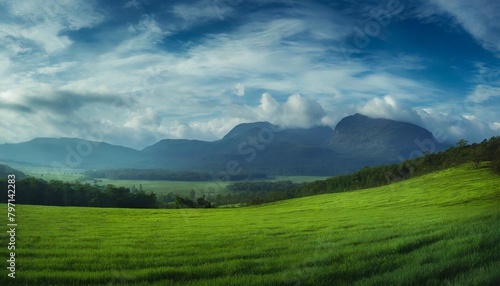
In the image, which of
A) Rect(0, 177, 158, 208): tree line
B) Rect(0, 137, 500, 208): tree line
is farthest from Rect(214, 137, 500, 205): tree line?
Rect(0, 177, 158, 208): tree line

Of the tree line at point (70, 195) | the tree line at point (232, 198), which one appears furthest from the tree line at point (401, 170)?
the tree line at point (70, 195)

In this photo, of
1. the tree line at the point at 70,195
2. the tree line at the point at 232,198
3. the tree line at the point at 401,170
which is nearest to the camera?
the tree line at the point at 70,195

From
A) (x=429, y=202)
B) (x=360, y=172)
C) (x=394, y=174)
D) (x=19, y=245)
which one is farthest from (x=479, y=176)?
(x=360, y=172)

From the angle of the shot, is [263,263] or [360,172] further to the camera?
[360,172]

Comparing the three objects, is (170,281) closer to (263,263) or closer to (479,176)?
(263,263)

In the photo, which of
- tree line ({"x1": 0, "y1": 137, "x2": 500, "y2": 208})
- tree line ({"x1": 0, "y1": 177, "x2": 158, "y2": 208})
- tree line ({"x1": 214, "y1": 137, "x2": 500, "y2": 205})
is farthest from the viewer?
tree line ({"x1": 214, "y1": 137, "x2": 500, "y2": 205})

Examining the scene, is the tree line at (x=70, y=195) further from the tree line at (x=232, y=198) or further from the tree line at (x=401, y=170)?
the tree line at (x=401, y=170)

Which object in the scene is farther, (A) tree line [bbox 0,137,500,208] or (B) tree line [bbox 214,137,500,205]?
(B) tree line [bbox 214,137,500,205]

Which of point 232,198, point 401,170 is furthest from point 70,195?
point 401,170

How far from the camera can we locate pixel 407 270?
10.7 meters

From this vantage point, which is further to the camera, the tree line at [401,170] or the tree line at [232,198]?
the tree line at [401,170]

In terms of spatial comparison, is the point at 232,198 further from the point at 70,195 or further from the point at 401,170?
the point at 70,195

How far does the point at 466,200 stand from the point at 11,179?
56185 millimetres

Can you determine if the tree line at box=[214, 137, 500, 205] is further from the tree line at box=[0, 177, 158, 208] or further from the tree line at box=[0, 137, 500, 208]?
the tree line at box=[0, 177, 158, 208]
